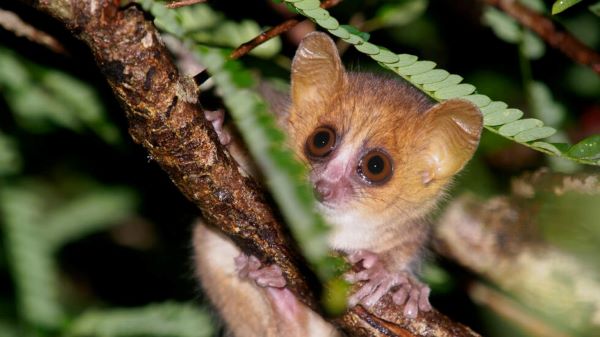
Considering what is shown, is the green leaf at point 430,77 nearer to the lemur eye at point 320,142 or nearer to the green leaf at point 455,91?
the green leaf at point 455,91

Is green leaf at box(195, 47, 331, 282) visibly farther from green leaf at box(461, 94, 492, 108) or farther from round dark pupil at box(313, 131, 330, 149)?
round dark pupil at box(313, 131, 330, 149)

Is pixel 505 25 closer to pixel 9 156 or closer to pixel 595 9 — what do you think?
pixel 595 9

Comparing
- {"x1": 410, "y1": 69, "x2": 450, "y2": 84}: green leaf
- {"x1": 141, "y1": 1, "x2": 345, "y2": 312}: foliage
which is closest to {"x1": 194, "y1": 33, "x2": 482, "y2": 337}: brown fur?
{"x1": 410, "y1": 69, "x2": 450, "y2": 84}: green leaf

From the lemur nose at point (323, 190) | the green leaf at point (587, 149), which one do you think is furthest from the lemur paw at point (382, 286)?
the green leaf at point (587, 149)

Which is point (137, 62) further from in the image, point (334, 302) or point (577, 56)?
point (577, 56)

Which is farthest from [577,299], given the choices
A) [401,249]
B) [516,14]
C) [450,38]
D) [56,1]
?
[56,1]

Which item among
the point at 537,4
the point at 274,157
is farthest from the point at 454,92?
the point at 537,4
